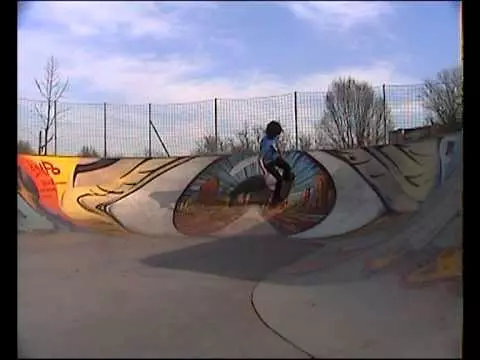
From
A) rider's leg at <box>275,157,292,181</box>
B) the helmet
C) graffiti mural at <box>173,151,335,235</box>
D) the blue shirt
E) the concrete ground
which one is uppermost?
the helmet


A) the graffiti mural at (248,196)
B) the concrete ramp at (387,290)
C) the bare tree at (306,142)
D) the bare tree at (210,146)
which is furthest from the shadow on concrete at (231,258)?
the bare tree at (306,142)

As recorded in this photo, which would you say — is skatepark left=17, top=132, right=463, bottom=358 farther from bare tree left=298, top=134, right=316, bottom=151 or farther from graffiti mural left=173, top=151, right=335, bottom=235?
bare tree left=298, top=134, right=316, bottom=151

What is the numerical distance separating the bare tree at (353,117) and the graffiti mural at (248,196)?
2.29ft

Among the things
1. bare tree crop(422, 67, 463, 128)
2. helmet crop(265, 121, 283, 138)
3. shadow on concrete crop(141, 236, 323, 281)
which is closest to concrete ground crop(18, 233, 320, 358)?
shadow on concrete crop(141, 236, 323, 281)

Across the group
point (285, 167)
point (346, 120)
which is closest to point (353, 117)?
point (346, 120)

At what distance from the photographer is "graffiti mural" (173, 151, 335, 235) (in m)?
5.40

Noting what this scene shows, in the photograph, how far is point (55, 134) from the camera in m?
4.32

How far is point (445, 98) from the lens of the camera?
3979 millimetres

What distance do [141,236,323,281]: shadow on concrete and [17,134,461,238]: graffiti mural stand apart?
193 millimetres

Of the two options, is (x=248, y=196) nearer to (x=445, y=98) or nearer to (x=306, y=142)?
(x=306, y=142)
